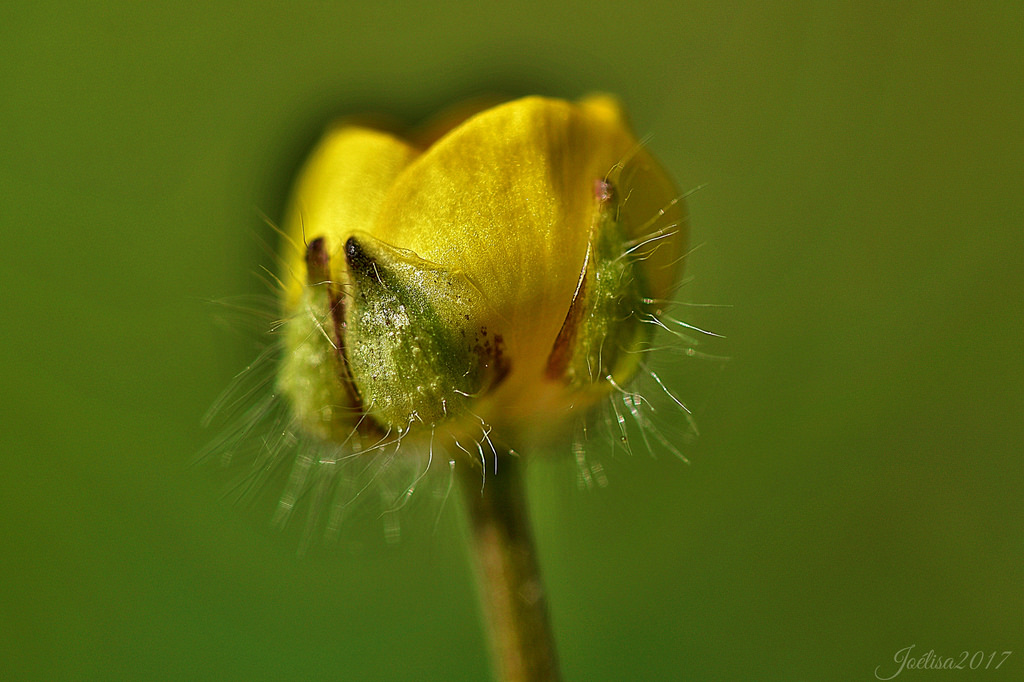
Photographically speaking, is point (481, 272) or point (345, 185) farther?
point (345, 185)

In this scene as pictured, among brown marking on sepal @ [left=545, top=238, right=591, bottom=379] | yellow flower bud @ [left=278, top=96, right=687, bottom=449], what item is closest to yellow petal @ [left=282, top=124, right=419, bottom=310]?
yellow flower bud @ [left=278, top=96, right=687, bottom=449]

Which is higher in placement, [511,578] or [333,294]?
[333,294]

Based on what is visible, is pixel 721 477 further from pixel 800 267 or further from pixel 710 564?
pixel 800 267

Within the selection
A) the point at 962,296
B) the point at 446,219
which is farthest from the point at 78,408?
the point at 962,296
